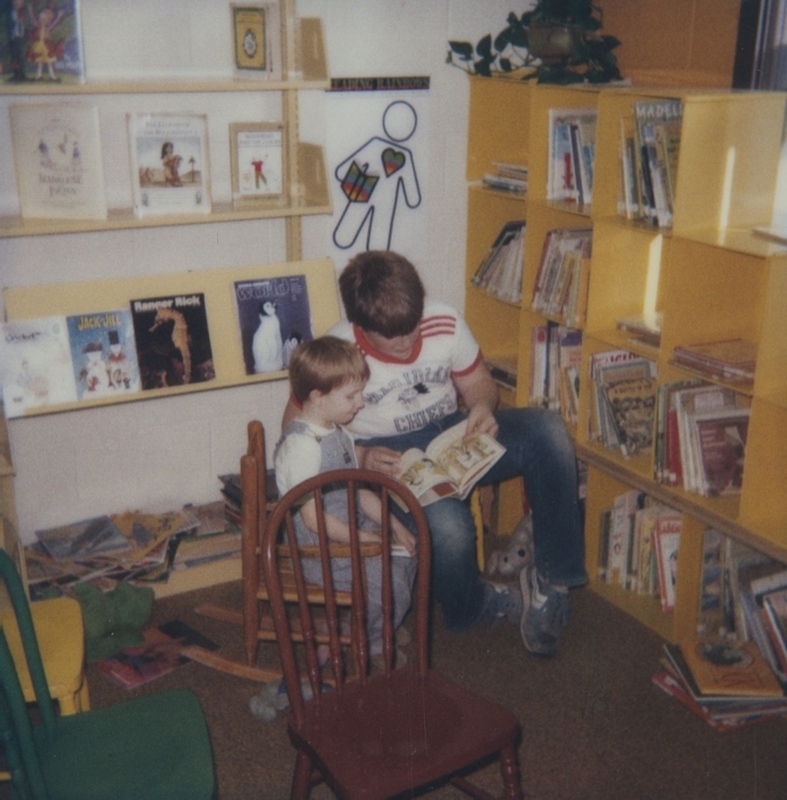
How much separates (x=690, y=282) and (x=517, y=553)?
998 mm

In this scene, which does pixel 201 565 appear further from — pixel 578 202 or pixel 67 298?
pixel 578 202

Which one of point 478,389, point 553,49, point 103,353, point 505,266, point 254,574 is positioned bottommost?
point 254,574

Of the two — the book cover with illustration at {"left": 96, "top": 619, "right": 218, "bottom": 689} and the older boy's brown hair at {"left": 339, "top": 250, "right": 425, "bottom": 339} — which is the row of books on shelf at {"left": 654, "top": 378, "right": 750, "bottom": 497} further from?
the book cover with illustration at {"left": 96, "top": 619, "right": 218, "bottom": 689}

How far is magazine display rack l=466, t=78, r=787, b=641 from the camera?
2475 millimetres

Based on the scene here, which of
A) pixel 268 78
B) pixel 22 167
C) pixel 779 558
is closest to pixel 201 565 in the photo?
pixel 22 167

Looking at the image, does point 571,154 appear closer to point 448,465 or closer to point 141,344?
point 448,465

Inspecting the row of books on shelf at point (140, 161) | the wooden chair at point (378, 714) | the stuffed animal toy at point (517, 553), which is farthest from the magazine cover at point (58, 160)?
the stuffed animal toy at point (517, 553)

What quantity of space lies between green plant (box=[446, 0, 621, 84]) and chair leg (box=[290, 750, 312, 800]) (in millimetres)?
2065

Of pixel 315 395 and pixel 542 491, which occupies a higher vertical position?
pixel 315 395

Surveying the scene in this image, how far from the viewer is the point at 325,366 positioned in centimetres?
238

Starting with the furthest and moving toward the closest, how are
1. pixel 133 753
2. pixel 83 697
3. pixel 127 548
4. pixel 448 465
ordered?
pixel 127 548, pixel 448 465, pixel 83 697, pixel 133 753

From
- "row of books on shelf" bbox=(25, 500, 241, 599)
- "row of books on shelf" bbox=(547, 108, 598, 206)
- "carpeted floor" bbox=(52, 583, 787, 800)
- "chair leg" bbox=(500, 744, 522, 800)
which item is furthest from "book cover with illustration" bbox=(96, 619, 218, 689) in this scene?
"row of books on shelf" bbox=(547, 108, 598, 206)

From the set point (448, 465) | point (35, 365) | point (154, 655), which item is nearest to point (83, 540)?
point (154, 655)

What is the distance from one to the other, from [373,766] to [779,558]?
1.20 metres
